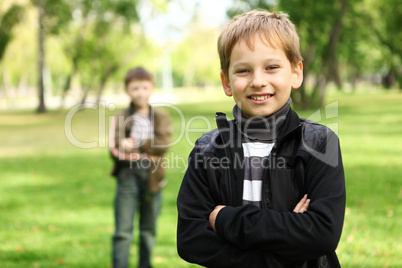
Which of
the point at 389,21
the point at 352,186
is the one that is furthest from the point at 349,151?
the point at 389,21

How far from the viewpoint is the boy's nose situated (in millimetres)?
2049

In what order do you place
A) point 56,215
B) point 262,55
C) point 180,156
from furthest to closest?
1. point 180,156
2. point 56,215
3. point 262,55

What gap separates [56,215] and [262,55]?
6.03 m

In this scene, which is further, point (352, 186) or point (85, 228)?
point (352, 186)

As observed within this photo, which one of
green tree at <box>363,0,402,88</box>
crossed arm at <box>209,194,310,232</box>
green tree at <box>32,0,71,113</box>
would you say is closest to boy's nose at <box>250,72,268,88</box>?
crossed arm at <box>209,194,310,232</box>

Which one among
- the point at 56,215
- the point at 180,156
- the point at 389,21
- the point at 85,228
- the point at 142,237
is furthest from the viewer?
the point at 389,21

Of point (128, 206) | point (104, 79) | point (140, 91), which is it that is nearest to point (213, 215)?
point (128, 206)

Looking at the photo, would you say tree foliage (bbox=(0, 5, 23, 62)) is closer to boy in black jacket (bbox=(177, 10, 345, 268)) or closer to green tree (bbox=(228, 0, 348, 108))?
green tree (bbox=(228, 0, 348, 108))

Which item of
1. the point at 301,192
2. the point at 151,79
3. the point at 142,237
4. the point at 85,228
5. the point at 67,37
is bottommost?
the point at 85,228

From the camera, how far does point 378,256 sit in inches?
196

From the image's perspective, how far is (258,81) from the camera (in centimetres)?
205

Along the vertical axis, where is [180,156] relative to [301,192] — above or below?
below

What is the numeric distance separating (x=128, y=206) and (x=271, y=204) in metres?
2.69

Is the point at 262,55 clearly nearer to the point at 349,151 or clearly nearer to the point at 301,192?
the point at 301,192
